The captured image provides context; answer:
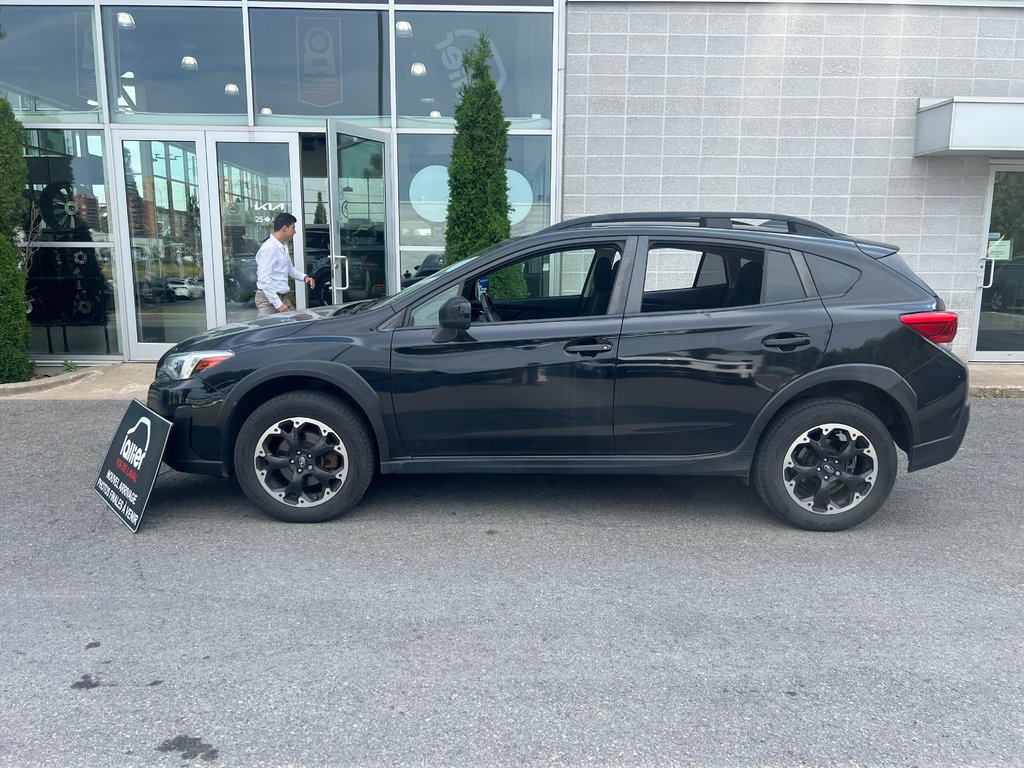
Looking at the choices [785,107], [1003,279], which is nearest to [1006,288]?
[1003,279]

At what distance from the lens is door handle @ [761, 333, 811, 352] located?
169 inches

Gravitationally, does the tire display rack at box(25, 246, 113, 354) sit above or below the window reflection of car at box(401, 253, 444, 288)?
below

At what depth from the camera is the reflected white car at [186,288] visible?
9766mm

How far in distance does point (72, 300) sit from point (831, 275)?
30.0 feet

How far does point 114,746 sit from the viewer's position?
8.36 ft

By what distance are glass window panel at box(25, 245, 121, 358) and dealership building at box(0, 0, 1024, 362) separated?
0.03 metres

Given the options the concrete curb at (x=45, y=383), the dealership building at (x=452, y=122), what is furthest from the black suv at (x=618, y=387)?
the dealership building at (x=452, y=122)

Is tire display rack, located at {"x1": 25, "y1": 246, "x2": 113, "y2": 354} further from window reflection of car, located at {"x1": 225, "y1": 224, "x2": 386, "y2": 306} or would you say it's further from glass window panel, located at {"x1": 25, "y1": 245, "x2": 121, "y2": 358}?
window reflection of car, located at {"x1": 225, "y1": 224, "x2": 386, "y2": 306}

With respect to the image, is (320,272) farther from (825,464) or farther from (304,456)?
(825,464)

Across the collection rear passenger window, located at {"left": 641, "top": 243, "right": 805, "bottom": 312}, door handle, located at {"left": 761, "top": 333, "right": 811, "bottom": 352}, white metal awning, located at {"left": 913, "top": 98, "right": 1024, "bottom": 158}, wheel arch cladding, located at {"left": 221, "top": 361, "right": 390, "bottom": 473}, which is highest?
white metal awning, located at {"left": 913, "top": 98, "right": 1024, "bottom": 158}

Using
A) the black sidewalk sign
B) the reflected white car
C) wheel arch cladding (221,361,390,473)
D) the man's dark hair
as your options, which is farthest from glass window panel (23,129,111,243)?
wheel arch cladding (221,361,390,473)

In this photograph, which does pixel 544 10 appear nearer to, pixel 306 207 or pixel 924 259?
pixel 306 207

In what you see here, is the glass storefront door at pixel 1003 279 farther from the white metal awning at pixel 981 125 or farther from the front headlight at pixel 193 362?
the front headlight at pixel 193 362

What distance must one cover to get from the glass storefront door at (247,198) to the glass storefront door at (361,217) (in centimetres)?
71
